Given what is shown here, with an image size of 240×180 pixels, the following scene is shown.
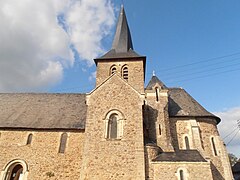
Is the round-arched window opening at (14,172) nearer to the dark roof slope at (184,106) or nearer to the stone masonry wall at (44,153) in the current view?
the stone masonry wall at (44,153)

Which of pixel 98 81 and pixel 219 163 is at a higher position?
pixel 98 81

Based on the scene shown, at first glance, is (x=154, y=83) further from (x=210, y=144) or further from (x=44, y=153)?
(x=44, y=153)

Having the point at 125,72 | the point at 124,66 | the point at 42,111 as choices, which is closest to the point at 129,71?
the point at 125,72

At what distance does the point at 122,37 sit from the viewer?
25.0 meters

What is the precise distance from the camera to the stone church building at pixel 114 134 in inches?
539

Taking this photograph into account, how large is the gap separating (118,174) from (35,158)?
7.66m

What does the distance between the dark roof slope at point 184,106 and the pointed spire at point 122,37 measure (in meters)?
7.89

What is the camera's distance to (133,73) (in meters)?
20.9

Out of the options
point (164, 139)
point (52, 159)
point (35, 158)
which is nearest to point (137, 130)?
point (164, 139)

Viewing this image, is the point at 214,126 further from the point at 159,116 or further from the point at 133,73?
the point at 133,73

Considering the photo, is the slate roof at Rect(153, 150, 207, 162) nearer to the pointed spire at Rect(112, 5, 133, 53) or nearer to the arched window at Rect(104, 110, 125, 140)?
the arched window at Rect(104, 110, 125, 140)

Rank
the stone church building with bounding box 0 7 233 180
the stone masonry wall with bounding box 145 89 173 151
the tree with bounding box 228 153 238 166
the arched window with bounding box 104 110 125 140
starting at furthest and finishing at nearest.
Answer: the tree with bounding box 228 153 238 166
the stone masonry wall with bounding box 145 89 173 151
the arched window with bounding box 104 110 125 140
the stone church building with bounding box 0 7 233 180

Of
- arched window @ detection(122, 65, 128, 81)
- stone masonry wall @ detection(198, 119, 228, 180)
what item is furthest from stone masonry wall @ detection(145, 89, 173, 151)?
stone masonry wall @ detection(198, 119, 228, 180)

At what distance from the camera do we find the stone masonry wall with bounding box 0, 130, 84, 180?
15988 mm
